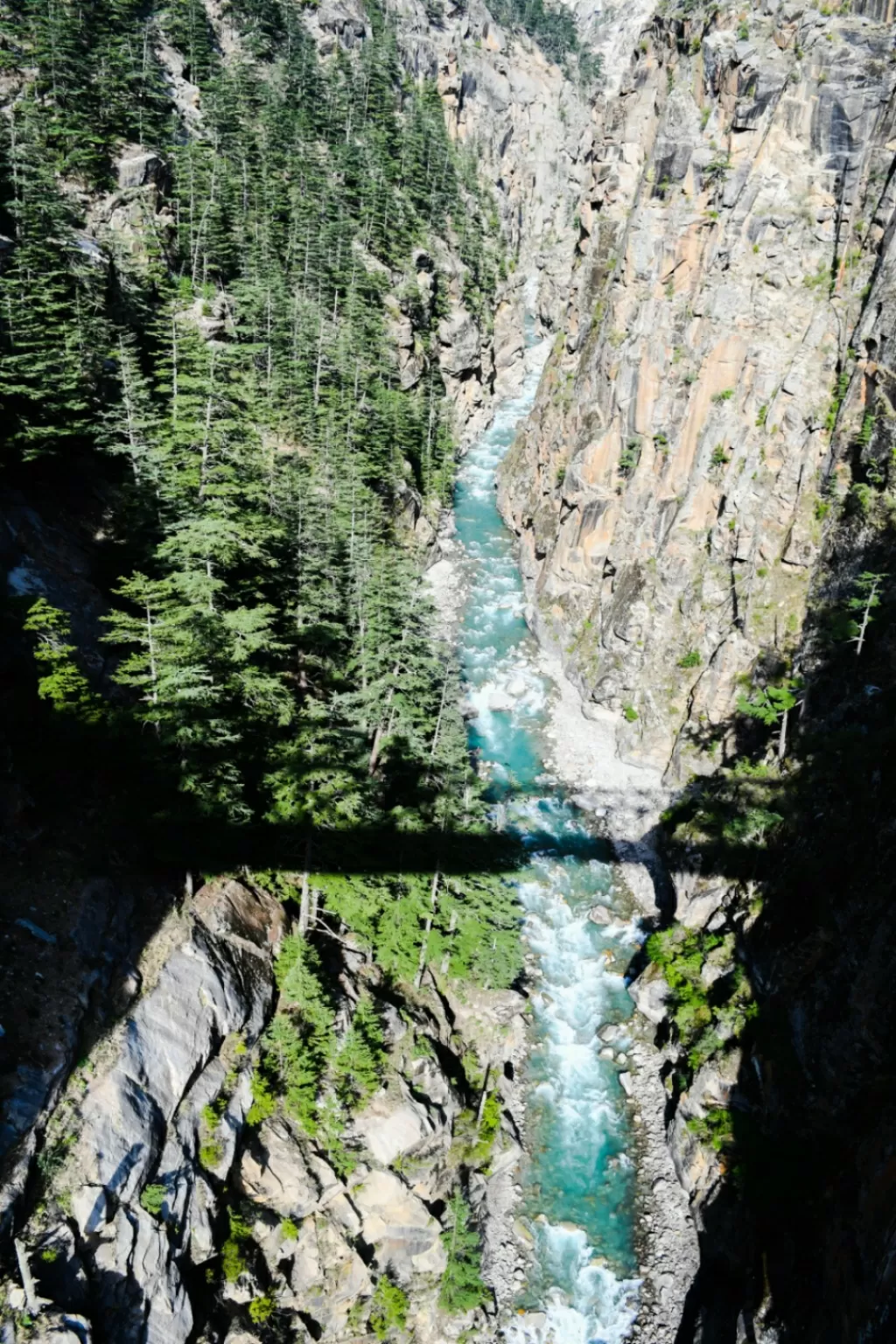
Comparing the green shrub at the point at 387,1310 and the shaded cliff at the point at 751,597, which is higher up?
the shaded cliff at the point at 751,597

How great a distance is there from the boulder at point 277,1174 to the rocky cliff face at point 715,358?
25.8 m

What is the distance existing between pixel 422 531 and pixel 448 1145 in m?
40.2

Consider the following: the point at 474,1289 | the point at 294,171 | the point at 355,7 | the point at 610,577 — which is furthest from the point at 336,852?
the point at 355,7

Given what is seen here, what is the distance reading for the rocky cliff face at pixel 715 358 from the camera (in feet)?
118

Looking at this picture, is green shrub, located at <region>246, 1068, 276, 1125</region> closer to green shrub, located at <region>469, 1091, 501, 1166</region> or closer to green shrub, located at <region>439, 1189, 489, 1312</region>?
green shrub, located at <region>439, 1189, 489, 1312</region>

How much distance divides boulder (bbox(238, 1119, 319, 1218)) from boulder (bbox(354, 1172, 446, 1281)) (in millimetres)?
1856

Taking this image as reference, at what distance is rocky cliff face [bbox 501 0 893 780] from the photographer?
35844mm

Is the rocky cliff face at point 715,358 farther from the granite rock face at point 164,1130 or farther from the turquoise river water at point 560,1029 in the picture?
the granite rock face at point 164,1130

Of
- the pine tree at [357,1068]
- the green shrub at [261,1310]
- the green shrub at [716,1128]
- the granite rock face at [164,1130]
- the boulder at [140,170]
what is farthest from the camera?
the boulder at [140,170]

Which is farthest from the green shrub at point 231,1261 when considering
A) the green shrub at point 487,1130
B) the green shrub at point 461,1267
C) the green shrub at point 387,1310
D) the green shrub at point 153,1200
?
the green shrub at point 487,1130

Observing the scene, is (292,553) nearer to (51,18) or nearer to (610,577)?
(610,577)

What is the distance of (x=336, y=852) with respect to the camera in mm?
24125

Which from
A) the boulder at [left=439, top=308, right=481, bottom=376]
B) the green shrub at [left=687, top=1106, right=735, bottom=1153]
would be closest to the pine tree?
the green shrub at [left=687, top=1106, right=735, bottom=1153]

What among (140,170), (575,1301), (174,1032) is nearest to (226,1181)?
(174,1032)
